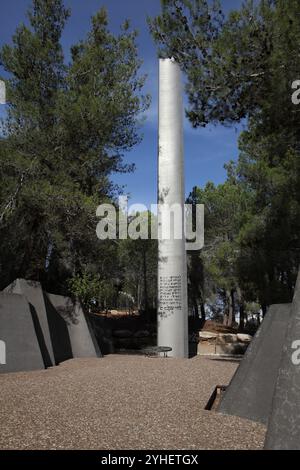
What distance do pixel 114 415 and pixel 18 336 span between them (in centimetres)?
572

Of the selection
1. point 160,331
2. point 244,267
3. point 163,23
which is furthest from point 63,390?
point 244,267

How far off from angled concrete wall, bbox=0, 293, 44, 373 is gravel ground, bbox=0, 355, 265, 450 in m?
0.73

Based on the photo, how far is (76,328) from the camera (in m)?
14.9

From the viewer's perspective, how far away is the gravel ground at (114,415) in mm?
4785

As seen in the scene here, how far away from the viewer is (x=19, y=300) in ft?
38.0

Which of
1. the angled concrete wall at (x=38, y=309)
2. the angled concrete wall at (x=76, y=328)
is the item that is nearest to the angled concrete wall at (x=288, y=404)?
the angled concrete wall at (x=38, y=309)

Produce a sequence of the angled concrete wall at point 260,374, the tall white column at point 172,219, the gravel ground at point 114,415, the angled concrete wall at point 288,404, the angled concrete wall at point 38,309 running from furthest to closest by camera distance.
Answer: the tall white column at point 172,219 < the angled concrete wall at point 38,309 < the angled concrete wall at point 260,374 < the gravel ground at point 114,415 < the angled concrete wall at point 288,404

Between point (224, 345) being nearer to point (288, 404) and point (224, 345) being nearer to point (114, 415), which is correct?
point (114, 415)

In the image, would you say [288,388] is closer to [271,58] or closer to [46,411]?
[46,411]

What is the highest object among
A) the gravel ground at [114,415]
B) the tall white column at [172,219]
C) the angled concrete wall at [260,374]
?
the tall white column at [172,219]

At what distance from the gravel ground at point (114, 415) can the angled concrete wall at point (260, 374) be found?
0.26 m

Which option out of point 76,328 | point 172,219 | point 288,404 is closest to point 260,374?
point 288,404

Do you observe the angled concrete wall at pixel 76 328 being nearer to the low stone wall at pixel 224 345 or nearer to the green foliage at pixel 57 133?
the green foliage at pixel 57 133
